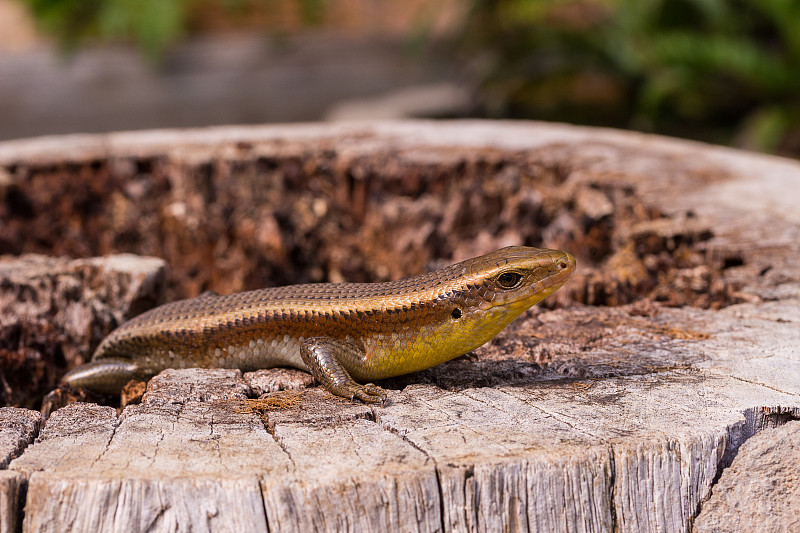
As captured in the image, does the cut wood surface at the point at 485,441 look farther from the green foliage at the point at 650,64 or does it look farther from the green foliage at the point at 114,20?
the green foliage at the point at 114,20

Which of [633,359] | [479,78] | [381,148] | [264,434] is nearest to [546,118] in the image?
[479,78]

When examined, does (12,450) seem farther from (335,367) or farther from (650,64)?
(650,64)

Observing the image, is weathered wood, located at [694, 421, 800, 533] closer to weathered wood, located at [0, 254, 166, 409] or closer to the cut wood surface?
the cut wood surface

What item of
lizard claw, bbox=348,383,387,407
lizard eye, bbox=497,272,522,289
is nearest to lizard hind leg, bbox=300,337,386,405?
lizard claw, bbox=348,383,387,407

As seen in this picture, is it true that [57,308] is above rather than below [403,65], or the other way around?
below

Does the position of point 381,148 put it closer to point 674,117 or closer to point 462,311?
point 462,311

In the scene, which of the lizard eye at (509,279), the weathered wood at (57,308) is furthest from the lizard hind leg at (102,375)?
the lizard eye at (509,279)

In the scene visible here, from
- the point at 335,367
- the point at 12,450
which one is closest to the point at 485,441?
the point at 335,367
